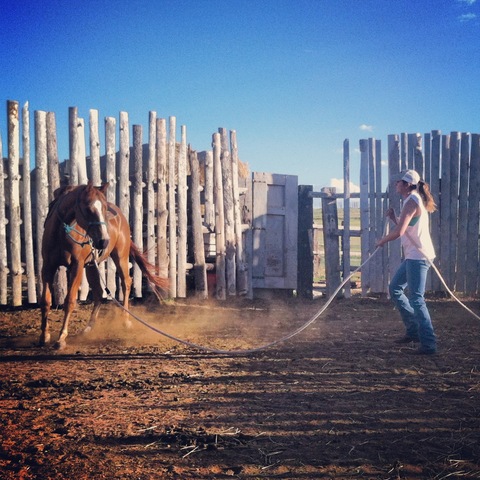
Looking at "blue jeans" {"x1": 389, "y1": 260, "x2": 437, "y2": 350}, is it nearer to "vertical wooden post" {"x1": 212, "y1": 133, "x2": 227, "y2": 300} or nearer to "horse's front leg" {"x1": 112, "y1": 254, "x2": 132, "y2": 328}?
"horse's front leg" {"x1": 112, "y1": 254, "x2": 132, "y2": 328}

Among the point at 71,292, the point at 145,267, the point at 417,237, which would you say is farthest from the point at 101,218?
the point at 417,237

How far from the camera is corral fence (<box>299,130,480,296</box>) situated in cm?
945

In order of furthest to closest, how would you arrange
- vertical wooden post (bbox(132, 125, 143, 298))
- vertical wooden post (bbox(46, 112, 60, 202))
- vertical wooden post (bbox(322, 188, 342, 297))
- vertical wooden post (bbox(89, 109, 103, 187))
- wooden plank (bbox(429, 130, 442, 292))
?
vertical wooden post (bbox(322, 188, 342, 297)) < wooden plank (bbox(429, 130, 442, 292)) < vertical wooden post (bbox(132, 125, 143, 298)) < vertical wooden post (bbox(89, 109, 103, 187)) < vertical wooden post (bbox(46, 112, 60, 202))

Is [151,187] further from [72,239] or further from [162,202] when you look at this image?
[72,239]

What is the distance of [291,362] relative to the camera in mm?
5102

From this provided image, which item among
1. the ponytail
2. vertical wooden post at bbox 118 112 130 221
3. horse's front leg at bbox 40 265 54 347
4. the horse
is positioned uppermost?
vertical wooden post at bbox 118 112 130 221

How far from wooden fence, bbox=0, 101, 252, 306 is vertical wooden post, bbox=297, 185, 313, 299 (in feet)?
3.99

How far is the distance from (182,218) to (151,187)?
0.85 metres

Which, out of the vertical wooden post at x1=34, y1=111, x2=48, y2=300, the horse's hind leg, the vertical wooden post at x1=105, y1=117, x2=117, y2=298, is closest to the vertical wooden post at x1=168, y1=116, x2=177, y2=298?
the vertical wooden post at x1=105, y1=117, x2=117, y2=298

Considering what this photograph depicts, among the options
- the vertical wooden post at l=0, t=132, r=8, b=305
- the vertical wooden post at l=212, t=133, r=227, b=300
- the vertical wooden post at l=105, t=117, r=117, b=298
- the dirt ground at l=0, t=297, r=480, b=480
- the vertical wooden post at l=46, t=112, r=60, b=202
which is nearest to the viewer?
the dirt ground at l=0, t=297, r=480, b=480

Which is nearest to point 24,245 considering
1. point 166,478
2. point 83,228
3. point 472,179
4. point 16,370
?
point 83,228

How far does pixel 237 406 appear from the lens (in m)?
3.76

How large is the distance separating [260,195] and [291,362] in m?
5.59

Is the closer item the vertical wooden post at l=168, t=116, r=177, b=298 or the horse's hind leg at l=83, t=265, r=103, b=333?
the horse's hind leg at l=83, t=265, r=103, b=333
